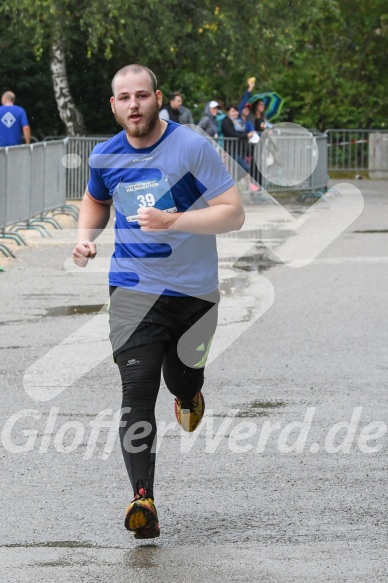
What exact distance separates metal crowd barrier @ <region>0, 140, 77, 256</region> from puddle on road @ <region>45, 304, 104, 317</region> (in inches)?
153

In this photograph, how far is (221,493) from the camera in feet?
19.8

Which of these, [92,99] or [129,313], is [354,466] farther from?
[92,99]

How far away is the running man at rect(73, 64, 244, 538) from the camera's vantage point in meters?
5.51

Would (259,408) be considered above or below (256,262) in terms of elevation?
above

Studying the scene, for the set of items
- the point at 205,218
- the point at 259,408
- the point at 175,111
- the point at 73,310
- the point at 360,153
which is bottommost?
the point at 360,153

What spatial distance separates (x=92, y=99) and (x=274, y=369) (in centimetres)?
2289

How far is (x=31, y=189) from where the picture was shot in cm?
1820

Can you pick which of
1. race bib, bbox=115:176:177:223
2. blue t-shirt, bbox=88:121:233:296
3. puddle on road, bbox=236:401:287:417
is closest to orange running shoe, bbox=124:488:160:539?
blue t-shirt, bbox=88:121:233:296

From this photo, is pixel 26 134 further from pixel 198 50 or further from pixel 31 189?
pixel 198 50

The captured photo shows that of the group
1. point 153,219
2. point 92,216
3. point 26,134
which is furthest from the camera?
point 26,134

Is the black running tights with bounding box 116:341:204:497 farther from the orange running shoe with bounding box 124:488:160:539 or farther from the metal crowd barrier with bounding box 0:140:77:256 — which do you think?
the metal crowd barrier with bounding box 0:140:77:256

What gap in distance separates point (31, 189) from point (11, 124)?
16.8 feet

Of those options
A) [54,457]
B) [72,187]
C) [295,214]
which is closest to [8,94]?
[72,187]

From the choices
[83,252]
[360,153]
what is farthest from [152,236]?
[360,153]
